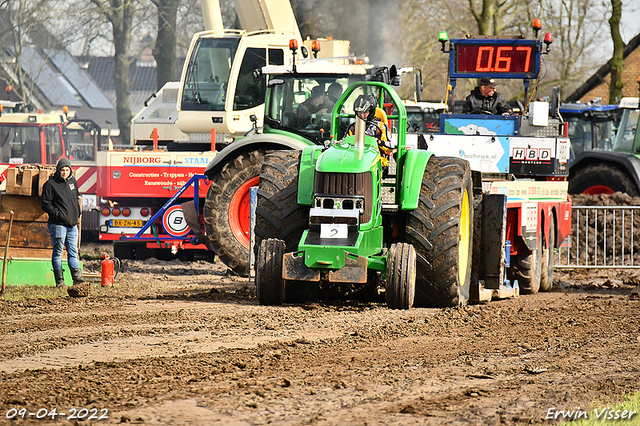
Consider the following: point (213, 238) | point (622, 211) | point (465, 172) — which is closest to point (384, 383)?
point (465, 172)

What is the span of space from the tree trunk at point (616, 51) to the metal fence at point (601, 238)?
39.6ft

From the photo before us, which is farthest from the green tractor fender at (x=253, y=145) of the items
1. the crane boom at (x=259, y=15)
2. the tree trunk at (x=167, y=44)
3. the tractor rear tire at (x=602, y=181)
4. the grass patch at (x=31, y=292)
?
the tree trunk at (x=167, y=44)

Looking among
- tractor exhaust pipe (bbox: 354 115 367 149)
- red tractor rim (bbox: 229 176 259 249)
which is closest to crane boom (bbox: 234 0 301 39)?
red tractor rim (bbox: 229 176 259 249)

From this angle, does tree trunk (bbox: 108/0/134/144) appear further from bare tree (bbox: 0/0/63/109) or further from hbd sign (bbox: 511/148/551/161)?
hbd sign (bbox: 511/148/551/161)

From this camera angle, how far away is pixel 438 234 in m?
8.10

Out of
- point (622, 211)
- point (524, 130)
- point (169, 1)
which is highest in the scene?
point (169, 1)

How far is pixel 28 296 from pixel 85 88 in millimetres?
62413

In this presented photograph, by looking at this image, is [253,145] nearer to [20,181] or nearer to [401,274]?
[20,181]

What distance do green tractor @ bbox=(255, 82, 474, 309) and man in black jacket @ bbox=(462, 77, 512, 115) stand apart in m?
4.26

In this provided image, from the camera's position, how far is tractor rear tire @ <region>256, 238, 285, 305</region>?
Answer: 8.17m

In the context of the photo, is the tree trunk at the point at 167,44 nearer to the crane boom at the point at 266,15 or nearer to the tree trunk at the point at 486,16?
the tree trunk at the point at 486,16

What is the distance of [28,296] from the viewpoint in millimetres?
9695

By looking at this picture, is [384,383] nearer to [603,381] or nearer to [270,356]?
[270,356]

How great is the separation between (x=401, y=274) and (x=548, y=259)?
15.0 ft
